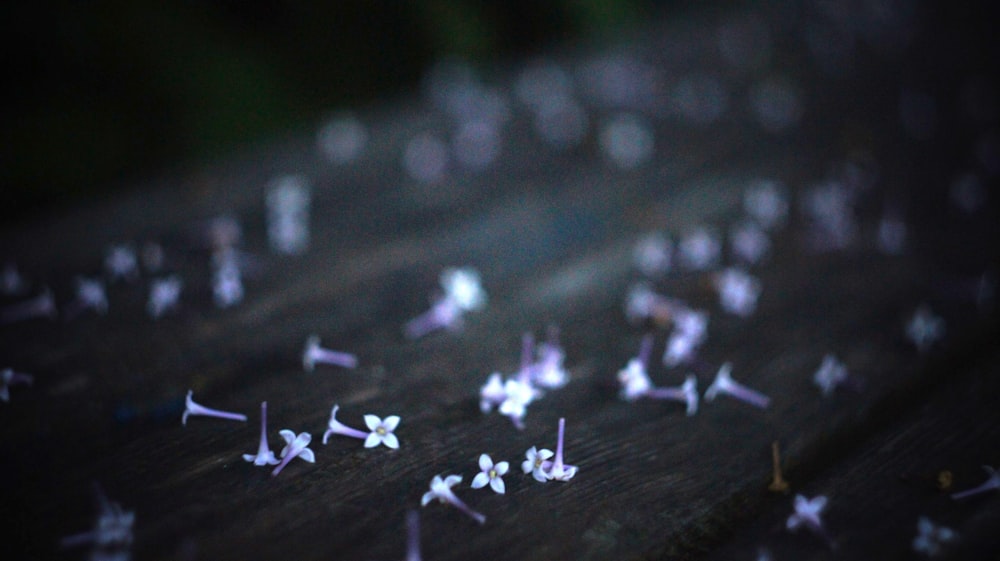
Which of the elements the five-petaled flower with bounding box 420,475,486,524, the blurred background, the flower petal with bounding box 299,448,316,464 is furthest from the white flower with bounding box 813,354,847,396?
the blurred background

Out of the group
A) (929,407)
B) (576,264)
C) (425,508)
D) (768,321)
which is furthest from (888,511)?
(576,264)

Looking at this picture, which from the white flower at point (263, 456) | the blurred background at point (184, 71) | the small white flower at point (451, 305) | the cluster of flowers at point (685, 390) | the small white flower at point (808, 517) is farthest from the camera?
the blurred background at point (184, 71)

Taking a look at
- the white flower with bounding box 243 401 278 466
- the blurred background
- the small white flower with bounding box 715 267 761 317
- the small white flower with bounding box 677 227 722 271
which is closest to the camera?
the white flower with bounding box 243 401 278 466

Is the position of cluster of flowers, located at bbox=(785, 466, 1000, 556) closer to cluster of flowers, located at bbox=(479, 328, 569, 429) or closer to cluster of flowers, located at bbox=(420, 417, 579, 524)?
cluster of flowers, located at bbox=(420, 417, 579, 524)

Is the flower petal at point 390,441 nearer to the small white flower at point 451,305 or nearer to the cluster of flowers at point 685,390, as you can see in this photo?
the small white flower at point 451,305

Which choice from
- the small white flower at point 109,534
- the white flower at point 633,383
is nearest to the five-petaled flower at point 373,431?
the small white flower at point 109,534

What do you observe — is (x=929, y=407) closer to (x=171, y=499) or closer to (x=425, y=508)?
(x=425, y=508)

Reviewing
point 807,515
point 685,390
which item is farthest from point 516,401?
point 807,515
